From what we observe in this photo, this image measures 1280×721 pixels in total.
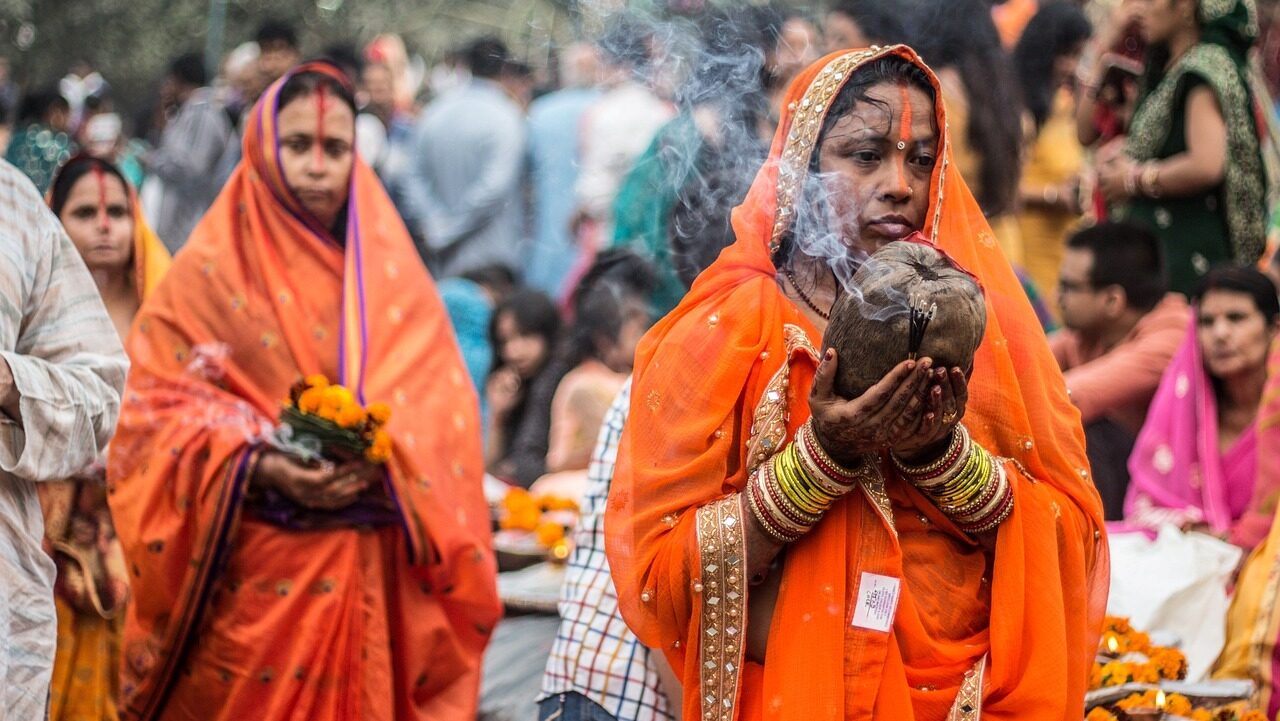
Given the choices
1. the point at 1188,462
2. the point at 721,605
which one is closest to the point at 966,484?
the point at 721,605

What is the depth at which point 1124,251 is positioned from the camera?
6.57m

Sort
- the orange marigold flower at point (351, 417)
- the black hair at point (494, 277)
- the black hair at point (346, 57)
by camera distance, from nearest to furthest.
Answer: the orange marigold flower at point (351, 417) < the black hair at point (494, 277) < the black hair at point (346, 57)

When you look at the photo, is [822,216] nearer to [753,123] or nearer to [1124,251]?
[753,123]

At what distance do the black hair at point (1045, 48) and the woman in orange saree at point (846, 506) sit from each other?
5.83 metres

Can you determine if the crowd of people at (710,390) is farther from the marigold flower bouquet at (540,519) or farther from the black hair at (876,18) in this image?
the marigold flower bouquet at (540,519)

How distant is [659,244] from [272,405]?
2808 mm

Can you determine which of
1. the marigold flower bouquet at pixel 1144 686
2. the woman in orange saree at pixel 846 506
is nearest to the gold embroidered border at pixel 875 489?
the woman in orange saree at pixel 846 506

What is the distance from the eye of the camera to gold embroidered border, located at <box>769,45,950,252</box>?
3250 millimetres

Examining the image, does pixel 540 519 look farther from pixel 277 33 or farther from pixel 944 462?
pixel 277 33

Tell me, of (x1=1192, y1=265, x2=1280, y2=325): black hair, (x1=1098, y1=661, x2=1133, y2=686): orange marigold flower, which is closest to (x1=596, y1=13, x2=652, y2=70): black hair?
(x1=1098, y1=661, x2=1133, y2=686): orange marigold flower

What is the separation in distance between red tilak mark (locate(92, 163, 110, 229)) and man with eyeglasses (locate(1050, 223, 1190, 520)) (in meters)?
3.55

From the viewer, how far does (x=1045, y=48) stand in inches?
Result: 353

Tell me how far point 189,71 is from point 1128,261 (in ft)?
23.6

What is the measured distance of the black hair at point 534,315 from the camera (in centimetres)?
855
